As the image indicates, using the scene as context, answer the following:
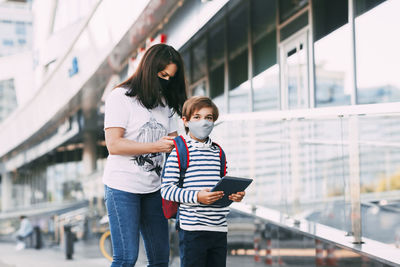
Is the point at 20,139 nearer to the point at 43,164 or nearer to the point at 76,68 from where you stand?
the point at 43,164

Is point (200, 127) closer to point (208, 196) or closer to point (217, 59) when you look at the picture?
point (208, 196)

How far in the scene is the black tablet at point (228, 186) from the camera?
2.67 meters

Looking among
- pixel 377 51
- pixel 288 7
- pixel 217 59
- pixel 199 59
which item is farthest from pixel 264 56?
pixel 377 51

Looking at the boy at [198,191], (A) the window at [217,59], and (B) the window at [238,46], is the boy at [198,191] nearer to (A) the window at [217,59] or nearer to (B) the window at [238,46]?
(B) the window at [238,46]

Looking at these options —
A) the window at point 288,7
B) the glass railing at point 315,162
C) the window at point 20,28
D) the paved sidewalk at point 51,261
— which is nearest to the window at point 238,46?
the window at point 288,7

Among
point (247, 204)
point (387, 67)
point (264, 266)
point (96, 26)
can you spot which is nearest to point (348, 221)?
point (264, 266)

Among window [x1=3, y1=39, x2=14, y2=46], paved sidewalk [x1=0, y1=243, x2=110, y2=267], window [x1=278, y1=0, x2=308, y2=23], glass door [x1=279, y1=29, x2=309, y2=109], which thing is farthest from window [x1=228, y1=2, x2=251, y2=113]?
window [x1=3, y1=39, x2=14, y2=46]

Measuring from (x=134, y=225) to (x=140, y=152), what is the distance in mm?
380

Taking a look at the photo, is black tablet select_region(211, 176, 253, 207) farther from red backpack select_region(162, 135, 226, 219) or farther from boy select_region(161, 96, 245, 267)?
red backpack select_region(162, 135, 226, 219)

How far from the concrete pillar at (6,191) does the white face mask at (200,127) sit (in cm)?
3310

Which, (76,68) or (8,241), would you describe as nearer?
(76,68)

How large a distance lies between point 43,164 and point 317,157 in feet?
87.7

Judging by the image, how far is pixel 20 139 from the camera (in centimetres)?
2542

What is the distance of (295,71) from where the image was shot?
363 inches
